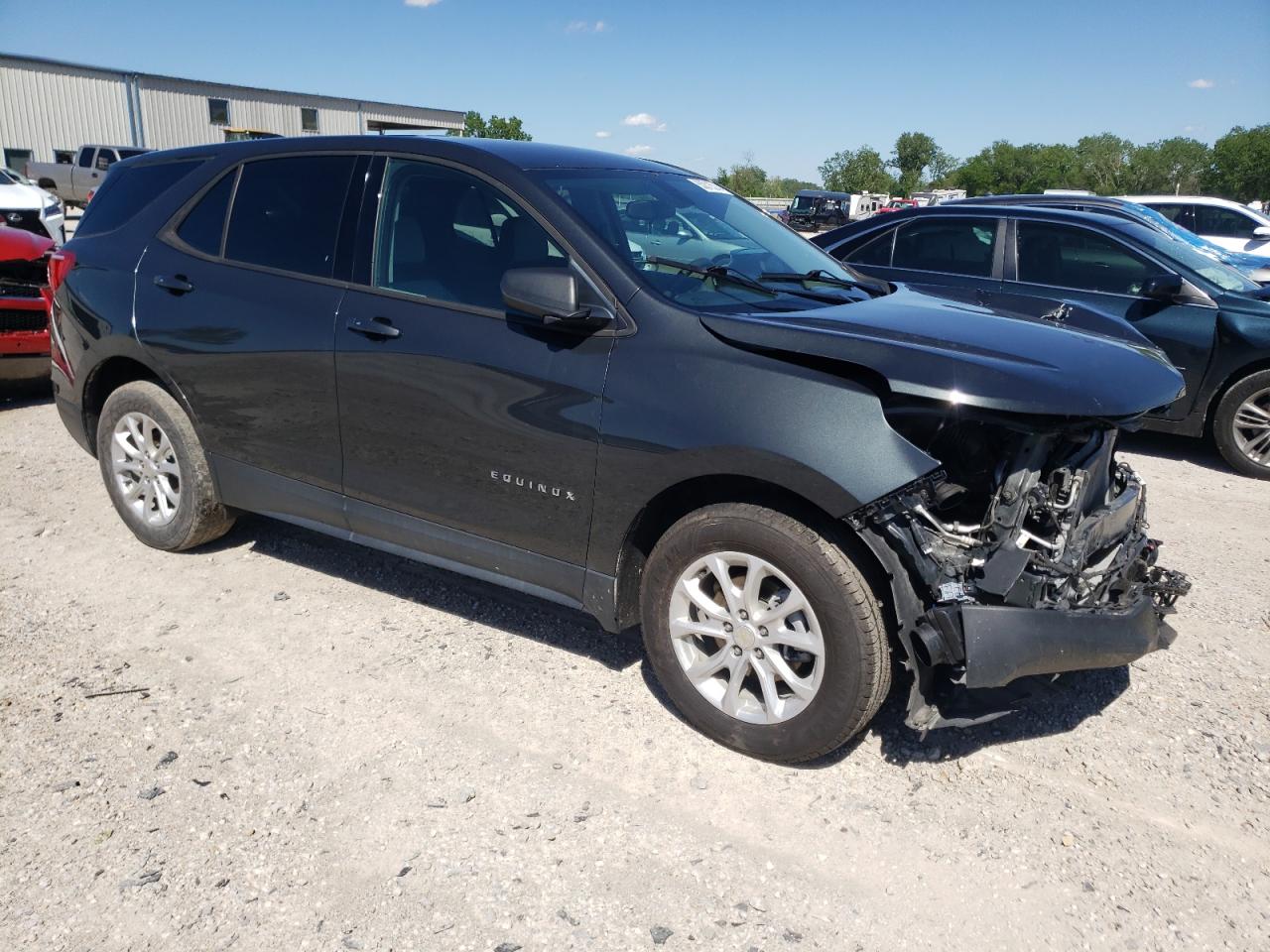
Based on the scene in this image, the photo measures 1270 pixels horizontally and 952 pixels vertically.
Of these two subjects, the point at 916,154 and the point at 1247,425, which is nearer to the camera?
the point at 1247,425

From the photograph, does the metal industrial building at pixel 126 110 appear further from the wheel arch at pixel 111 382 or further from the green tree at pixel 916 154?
the green tree at pixel 916 154

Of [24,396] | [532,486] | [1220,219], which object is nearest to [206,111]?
[24,396]

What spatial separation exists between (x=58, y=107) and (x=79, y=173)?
1404 centimetres

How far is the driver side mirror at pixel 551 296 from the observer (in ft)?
9.96

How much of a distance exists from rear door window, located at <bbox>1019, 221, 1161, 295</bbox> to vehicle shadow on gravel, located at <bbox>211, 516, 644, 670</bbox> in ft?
15.7

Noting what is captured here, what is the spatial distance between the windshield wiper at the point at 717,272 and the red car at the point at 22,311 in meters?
5.55

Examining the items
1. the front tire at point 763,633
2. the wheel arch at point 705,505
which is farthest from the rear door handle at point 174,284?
the front tire at point 763,633

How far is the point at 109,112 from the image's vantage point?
40.3m

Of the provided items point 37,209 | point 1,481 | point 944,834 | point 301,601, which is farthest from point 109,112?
point 944,834

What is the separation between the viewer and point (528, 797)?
2.93 meters

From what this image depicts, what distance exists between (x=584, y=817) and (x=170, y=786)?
4.28 feet

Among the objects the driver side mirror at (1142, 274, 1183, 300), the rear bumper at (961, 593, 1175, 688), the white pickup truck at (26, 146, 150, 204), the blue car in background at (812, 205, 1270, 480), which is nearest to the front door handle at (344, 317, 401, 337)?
the rear bumper at (961, 593, 1175, 688)

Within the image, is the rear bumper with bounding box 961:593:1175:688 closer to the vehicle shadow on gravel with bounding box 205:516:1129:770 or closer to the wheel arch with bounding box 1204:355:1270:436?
the vehicle shadow on gravel with bounding box 205:516:1129:770

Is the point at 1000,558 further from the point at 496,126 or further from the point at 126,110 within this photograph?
the point at 496,126
